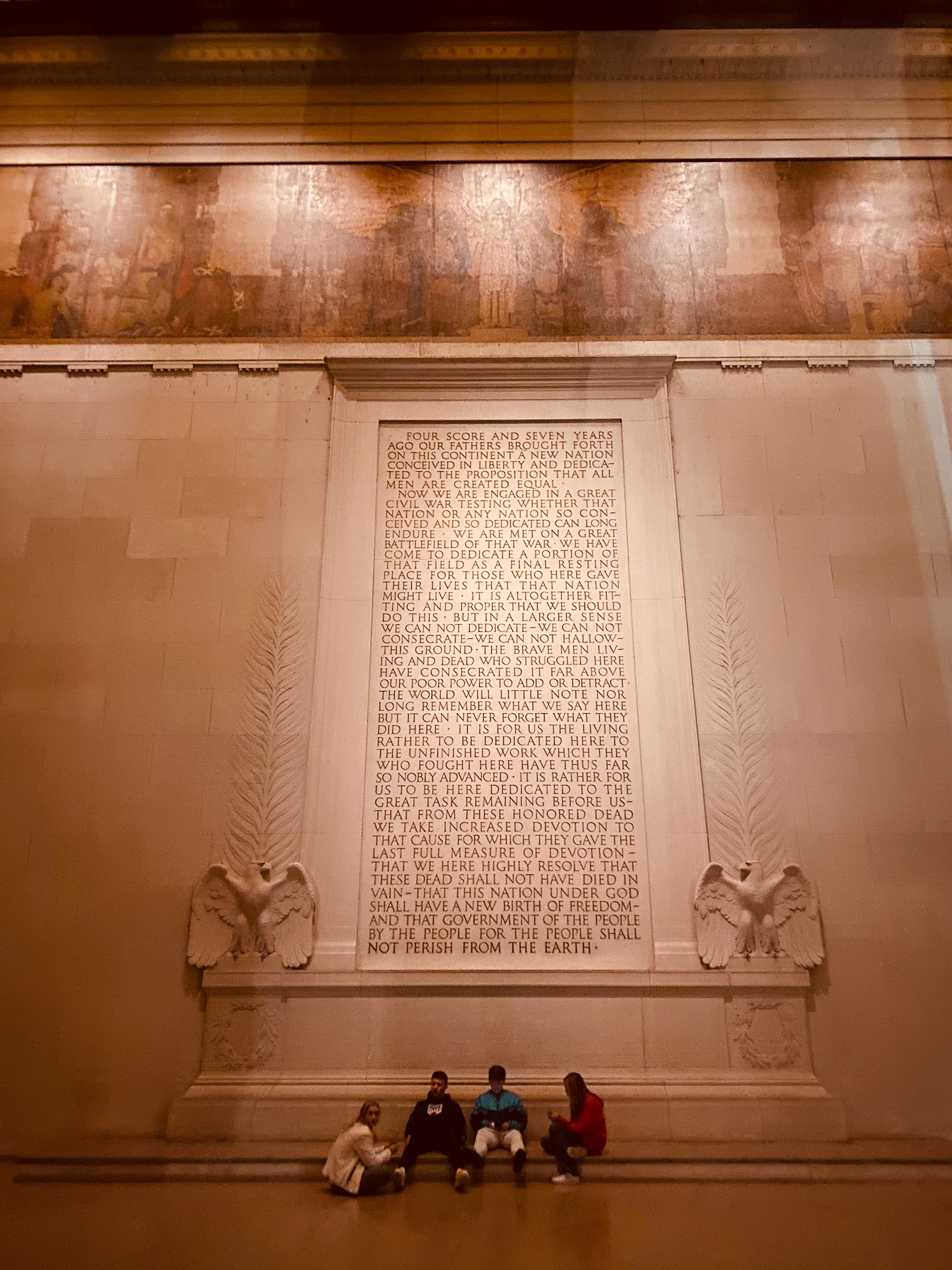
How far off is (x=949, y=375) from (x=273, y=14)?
8626 mm

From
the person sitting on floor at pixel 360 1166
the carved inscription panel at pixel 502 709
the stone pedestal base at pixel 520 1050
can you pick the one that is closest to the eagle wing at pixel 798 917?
the stone pedestal base at pixel 520 1050

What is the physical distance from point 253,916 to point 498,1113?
253 cm

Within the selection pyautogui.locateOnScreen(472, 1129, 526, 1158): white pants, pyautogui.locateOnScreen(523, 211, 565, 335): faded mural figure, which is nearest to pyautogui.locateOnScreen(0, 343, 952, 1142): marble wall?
pyautogui.locateOnScreen(472, 1129, 526, 1158): white pants

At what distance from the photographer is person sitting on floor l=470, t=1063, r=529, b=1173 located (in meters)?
6.64

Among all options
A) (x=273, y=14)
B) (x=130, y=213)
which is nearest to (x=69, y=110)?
(x=130, y=213)

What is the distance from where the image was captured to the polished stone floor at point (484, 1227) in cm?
525

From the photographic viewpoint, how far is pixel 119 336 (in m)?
9.88

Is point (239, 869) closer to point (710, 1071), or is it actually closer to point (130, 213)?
A: point (710, 1071)

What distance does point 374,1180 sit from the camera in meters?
6.39

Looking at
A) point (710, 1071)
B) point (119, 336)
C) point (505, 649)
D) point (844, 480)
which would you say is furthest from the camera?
point (119, 336)

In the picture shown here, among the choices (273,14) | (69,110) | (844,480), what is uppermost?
(273,14)

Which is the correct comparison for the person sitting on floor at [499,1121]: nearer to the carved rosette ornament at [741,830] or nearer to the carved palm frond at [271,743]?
the carved rosette ornament at [741,830]

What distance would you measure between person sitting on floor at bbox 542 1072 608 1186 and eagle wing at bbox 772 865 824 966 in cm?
213

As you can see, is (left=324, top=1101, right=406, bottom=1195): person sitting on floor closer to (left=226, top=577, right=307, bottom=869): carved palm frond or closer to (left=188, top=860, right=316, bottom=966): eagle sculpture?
(left=188, top=860, right=316, bottom=966): eagle sculpture
